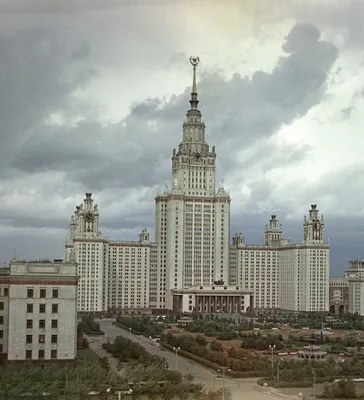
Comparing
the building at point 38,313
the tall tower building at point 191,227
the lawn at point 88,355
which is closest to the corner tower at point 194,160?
the tall tower building at point 191,227

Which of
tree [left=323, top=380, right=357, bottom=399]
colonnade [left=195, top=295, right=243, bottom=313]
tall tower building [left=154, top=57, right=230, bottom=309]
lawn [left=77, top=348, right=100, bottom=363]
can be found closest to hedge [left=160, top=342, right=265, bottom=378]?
lawn [left=77, top=348, right=100, bottom=363]

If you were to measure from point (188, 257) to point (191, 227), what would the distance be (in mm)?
5000

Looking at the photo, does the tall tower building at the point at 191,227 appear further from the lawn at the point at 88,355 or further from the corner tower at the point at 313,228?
the lawn at the point at 88,355

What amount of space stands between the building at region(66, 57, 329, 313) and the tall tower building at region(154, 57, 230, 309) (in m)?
0.16

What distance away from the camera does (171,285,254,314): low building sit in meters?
113

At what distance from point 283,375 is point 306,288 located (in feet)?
256

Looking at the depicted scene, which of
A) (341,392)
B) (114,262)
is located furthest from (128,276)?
(341,392)

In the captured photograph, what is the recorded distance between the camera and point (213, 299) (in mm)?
114562

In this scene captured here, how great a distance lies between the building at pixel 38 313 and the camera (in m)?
42.5

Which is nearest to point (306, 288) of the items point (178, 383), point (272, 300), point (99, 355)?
point (272, 300)

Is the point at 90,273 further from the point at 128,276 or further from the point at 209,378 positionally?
the point at 209,378

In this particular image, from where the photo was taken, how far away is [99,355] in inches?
2222

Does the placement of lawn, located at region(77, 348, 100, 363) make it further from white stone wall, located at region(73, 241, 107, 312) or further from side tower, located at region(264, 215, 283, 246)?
side tower, located at region(264, 215, 283, 246)

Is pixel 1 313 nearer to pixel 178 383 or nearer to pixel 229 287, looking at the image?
pixel 178 383
